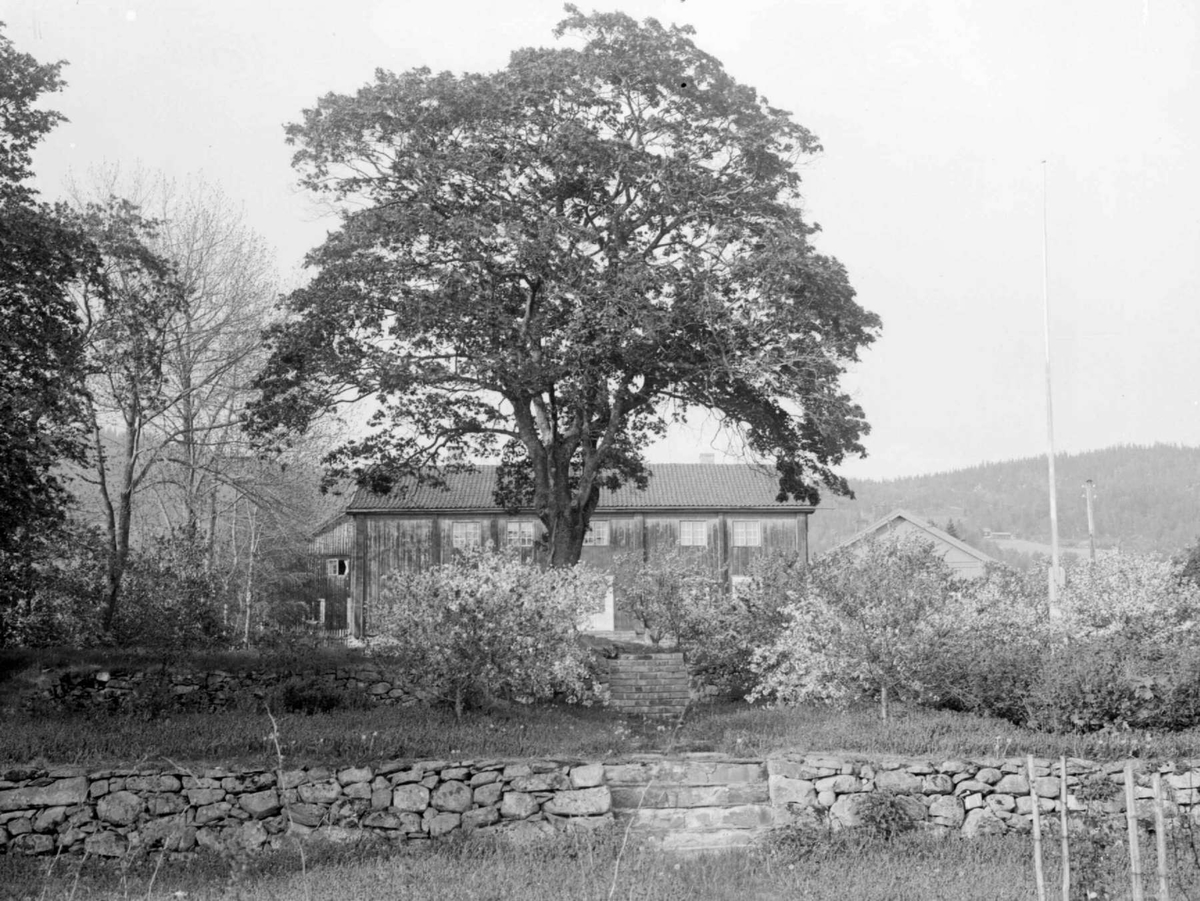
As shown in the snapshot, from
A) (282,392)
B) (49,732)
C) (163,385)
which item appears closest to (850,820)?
(49,732)

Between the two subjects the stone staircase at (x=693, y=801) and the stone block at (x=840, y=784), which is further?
the stone block at (x=840, y=784)

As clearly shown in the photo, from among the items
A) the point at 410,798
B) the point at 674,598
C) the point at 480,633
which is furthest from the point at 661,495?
the point at 410,798

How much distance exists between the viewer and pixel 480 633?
15.1 meters

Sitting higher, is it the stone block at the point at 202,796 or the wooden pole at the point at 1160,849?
the wooden pole at the point at 1160,849

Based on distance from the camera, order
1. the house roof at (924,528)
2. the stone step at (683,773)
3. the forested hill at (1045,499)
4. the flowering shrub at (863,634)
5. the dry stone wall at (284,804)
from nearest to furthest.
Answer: the dry stone wall at (284,804) → the stone step at (683,773) → the flowering shrub at (863,634) → the house roof at (924,528) → the forested hill at (1045,499)

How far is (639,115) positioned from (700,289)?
3732 millimetres

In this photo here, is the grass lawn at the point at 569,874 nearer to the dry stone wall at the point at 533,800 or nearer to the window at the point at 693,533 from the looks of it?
the dry stone wall at the point at 533,800

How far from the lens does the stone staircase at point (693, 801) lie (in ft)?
37.4

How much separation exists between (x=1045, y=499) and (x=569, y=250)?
84.4 metres

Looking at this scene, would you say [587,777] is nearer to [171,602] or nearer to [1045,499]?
[171,602]

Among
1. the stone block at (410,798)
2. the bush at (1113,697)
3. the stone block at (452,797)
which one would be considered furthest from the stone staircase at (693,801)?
the bush at (1113,697)

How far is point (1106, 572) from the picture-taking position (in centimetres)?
1992

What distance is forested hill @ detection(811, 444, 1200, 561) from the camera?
265 feet

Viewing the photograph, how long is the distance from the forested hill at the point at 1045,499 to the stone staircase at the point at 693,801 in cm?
6216
